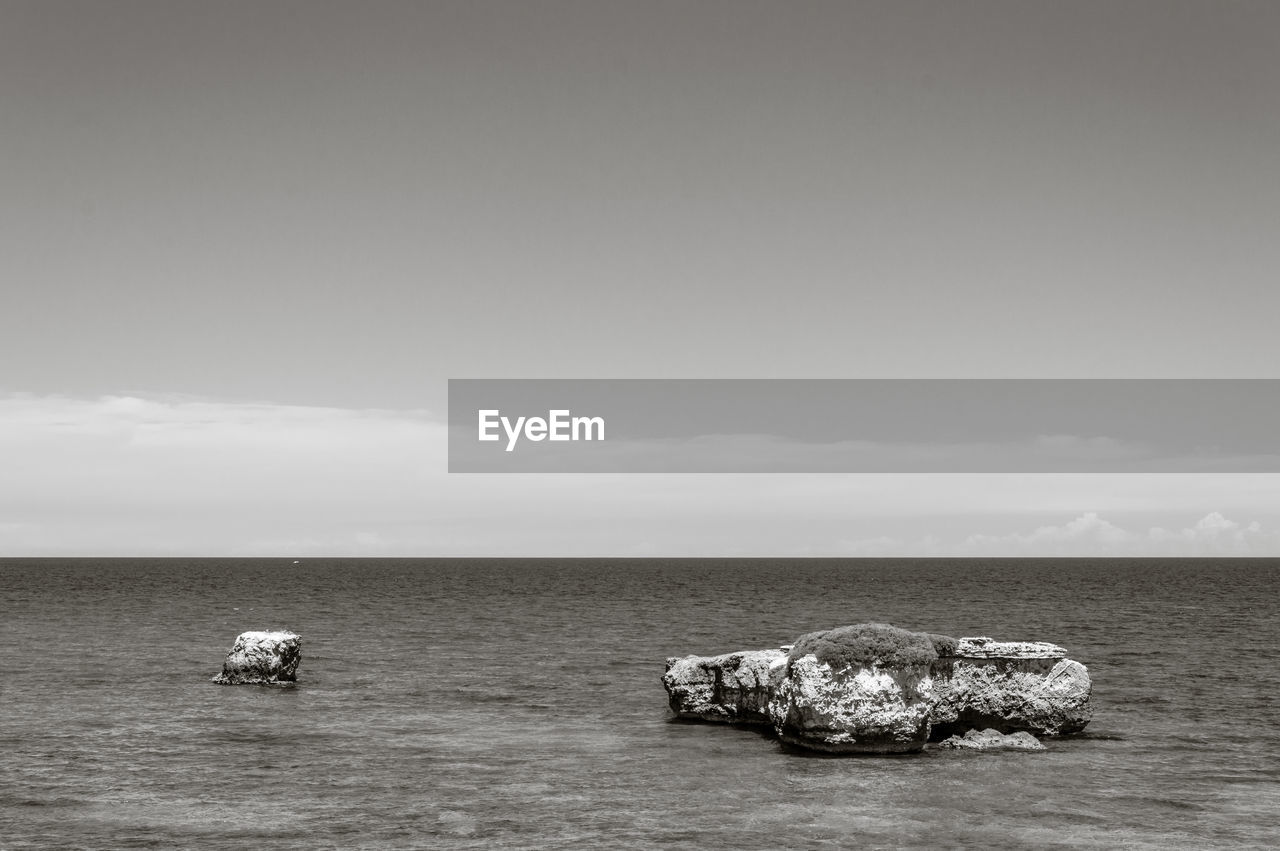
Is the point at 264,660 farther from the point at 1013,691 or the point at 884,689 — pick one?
the point at 1013,691

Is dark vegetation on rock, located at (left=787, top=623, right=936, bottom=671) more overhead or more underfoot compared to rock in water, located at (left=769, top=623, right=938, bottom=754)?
more overhead

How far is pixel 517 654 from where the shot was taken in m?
73.7

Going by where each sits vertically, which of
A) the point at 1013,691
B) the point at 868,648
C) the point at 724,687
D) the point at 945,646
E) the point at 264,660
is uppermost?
the point at 868,648

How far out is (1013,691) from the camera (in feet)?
139

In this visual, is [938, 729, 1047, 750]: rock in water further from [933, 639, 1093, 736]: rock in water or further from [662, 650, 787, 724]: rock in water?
[662, 650, 787, 724]: rock in water

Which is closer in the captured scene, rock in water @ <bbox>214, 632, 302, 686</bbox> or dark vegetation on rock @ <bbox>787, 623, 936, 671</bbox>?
dark vegetation on rock @ <bbox>787, 623, 936, 671</bbox>

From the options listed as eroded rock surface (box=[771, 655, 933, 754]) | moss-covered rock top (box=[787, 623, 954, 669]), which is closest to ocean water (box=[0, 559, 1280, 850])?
eroded rock surface (box=[771, 655, 933, 754])

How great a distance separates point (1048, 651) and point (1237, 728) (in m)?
9.17

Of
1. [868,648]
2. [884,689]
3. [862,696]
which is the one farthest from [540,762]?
[884,689]

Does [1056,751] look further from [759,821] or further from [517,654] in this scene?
[517,654]

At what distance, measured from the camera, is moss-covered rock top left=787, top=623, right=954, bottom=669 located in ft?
128

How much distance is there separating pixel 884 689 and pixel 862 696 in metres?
0.76

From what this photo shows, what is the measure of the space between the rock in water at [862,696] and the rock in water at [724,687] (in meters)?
4.20

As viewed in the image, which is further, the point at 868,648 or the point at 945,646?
the point at 945,646
